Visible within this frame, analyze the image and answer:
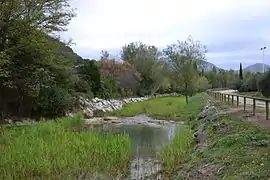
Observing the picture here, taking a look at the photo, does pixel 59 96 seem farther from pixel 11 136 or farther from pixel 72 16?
pixel 11 136

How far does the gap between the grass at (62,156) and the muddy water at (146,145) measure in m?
0.38

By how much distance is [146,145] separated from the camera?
11.8m

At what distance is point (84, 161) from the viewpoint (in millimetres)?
8266

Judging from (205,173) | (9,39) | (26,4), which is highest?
(26,4)

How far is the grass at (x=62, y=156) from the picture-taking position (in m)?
7.39

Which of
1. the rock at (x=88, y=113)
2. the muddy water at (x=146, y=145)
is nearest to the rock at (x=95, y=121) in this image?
the rock at (x=88, y=113)

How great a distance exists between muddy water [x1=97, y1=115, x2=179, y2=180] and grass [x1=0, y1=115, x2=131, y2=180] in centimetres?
38

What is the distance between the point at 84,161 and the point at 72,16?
9.89m

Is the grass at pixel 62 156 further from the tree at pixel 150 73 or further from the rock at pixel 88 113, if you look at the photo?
the tree at pixel 150 73

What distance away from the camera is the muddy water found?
26.7 feet

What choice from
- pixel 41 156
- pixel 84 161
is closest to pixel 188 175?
pixel 84 161

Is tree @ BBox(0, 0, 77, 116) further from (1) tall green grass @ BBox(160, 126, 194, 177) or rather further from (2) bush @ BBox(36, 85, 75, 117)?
(1) tall green grass @ BBox(160, 126, 194, 177)

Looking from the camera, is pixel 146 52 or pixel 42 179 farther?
pixel 146 52

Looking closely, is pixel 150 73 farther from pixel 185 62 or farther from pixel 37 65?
pixel 37 65
